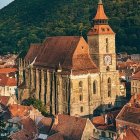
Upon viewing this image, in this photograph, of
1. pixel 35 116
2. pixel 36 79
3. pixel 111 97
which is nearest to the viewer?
pixel 35 116

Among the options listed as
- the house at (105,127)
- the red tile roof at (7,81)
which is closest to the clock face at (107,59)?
the house at (105,127)

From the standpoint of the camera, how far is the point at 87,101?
3834 inches

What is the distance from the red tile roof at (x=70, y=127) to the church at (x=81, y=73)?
2007 cm

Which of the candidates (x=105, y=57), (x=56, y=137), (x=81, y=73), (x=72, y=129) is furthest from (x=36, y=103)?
(x=56, y=137)

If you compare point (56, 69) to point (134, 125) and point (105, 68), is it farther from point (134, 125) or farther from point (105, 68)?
point (134, 125)

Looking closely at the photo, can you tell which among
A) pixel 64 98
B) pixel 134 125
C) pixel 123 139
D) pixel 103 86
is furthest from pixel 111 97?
pixel 123 139

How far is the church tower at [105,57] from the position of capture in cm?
10000

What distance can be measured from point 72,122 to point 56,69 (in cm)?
2739

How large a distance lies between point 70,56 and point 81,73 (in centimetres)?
431

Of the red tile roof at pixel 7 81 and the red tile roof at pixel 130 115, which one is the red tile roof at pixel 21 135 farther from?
the red tile roof at pixel 7 81

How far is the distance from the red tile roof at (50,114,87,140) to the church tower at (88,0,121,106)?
25.7m

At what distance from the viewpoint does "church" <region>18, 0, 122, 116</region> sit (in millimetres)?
96188

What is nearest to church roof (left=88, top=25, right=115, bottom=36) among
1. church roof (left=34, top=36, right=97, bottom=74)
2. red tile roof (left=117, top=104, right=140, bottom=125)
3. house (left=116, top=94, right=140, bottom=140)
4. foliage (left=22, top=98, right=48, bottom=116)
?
church roof (left=34, top=36, right=97, bottom=74)

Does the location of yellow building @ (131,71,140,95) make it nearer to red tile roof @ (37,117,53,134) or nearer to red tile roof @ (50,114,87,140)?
red tile roof @ (37,117,53,134)
